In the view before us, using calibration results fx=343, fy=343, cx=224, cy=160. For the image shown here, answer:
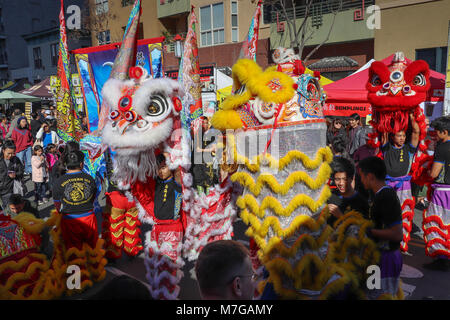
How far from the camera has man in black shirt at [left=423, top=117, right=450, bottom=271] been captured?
3.92 m

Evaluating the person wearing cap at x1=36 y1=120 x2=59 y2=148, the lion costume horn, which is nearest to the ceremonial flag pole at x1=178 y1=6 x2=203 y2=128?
the lion costume horn

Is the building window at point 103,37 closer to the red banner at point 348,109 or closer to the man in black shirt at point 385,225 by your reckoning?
the red banner at point 348,109

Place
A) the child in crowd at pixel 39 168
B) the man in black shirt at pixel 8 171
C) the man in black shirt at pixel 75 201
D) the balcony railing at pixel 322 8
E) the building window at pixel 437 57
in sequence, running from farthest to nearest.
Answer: the balcony railing at pixel 322 8 → the building window at pixel 437 57 → the child in crowd at pixel 39 168 → the man in black shirt at pixel 8 171 → the man in black shirt at pixel 75 201

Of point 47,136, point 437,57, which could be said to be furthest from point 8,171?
point 437,57

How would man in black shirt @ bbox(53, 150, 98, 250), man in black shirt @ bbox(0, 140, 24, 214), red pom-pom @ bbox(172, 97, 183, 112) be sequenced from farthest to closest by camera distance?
man in black shirt @ bbox(0, 140, 24, 214) → man in black shirt @ bbox(53, 150, 98, 250) → red pom-pom @ bbox(172, 97, 183, 112)

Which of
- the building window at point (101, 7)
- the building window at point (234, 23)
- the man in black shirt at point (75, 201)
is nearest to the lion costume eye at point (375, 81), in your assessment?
the man in black shirt at point (75, 201)

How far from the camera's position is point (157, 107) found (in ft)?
10.3

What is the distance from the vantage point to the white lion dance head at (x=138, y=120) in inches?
120

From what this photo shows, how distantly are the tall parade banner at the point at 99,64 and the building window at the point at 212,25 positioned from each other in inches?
550

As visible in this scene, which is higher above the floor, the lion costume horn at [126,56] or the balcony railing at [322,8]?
the balcony railing at [322,8]

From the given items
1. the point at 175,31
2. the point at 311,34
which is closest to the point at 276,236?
the point at 311,34

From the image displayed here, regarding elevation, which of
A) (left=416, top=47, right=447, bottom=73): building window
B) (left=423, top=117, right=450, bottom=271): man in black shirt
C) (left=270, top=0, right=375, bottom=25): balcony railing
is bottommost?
(left=423, top=117, right=450, bottom=271): man in black shirt

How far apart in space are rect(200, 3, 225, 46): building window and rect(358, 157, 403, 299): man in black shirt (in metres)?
16.9

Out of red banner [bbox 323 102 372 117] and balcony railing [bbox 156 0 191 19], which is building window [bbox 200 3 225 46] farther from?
red banner [bbox 323 102 372 117]
